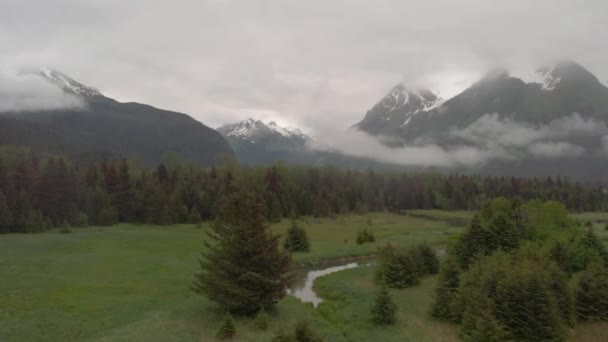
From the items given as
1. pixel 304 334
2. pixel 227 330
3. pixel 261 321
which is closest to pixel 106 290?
pixel 227 330

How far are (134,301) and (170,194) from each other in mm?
80816

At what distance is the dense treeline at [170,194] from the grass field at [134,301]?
22446 millimetres

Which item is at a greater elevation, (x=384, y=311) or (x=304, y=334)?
(x=304, y=334)

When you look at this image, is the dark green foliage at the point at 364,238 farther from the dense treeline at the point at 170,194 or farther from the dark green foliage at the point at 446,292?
the dark green foliage at the point at 446,292

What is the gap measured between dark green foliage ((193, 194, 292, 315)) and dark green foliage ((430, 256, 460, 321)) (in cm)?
1301

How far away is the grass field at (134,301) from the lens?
100 feet

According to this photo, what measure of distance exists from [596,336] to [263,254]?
26.1m

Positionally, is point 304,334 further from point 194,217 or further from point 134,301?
point 194,217

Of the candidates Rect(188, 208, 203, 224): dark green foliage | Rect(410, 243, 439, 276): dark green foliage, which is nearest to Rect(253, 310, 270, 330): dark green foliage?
Rect(410, 243, 439, 276): dark green foliage

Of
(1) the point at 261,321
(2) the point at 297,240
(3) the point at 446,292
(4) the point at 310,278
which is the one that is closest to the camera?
(1) the point at 261,321

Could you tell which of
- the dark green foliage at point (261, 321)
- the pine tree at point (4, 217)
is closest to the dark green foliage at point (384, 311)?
the dark green foliage at point (261, 321)

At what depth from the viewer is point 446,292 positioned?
36.8 m

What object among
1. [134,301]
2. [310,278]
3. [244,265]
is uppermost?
[244,265]

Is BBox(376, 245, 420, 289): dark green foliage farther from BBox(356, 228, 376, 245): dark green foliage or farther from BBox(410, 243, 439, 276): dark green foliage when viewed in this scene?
BBox(356, 228, 376, 245): dark green foliage
